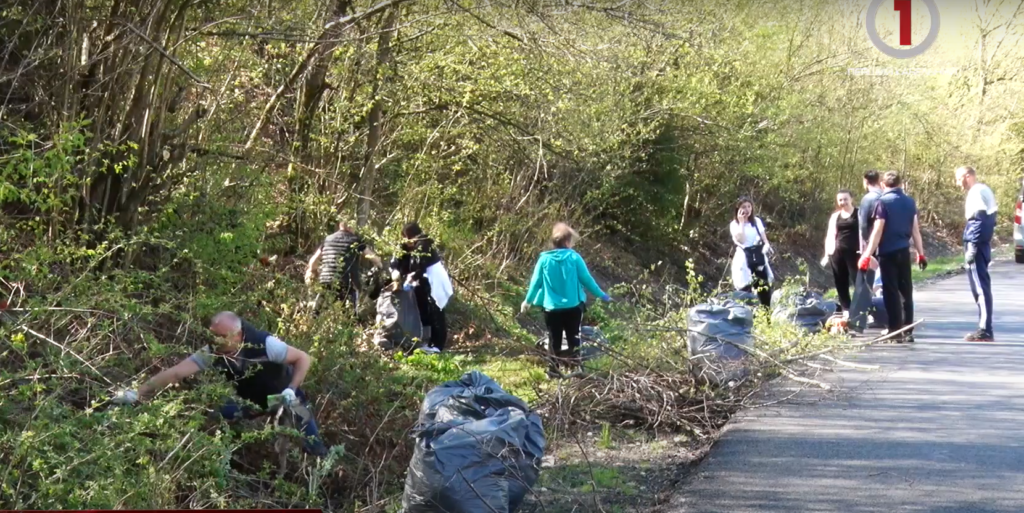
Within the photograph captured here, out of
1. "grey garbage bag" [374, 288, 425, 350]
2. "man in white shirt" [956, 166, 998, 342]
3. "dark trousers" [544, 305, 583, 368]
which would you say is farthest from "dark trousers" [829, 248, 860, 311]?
"grey garbage bag" [374, 288, 425, 350]

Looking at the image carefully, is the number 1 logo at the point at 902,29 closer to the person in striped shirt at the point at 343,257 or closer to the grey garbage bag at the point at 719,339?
the person in striped shirt at the point at 343,257

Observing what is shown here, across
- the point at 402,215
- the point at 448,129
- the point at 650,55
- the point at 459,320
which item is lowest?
the point at 459,320

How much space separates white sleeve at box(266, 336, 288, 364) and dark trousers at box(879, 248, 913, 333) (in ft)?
23.3

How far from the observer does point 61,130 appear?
761 cm

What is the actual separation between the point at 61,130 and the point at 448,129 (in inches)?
287

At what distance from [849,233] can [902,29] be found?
18.7 metres

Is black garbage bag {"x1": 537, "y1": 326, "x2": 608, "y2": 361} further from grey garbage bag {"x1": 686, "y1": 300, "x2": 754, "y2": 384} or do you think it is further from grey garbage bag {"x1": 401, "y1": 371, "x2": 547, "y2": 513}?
grey garbage bag {"x1": 401, "y1": 371, "x2": 547, "y2": 513}

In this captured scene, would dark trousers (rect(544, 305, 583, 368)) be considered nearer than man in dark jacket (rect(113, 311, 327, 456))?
No

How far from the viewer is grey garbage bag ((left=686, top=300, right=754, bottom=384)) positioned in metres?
9.34

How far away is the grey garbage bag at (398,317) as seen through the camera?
42.4ft

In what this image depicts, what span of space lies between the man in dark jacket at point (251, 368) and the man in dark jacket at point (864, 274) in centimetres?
716

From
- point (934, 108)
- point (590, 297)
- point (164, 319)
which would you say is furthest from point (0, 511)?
point (934, 108)

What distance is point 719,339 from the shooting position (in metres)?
9.52

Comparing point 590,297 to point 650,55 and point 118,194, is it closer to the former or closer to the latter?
point 650,55
